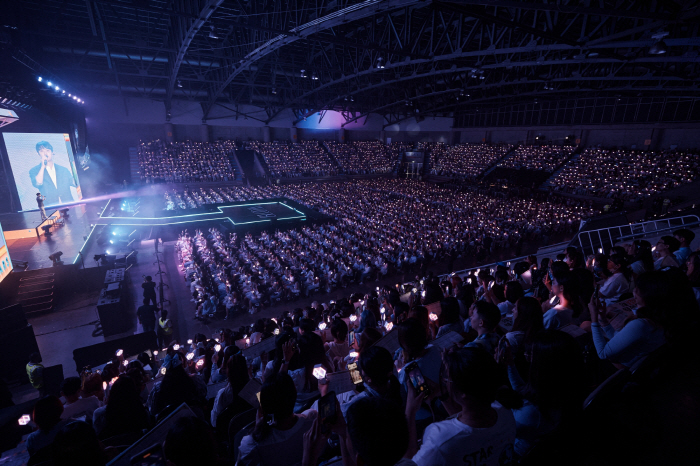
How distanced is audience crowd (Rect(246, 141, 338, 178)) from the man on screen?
17.8 meters

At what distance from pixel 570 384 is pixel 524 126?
40.7 meters

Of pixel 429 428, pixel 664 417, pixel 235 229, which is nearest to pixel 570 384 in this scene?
pixel 429 428

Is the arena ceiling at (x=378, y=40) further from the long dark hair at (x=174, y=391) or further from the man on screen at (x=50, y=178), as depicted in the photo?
the long dark hair at (x=174, y=391)

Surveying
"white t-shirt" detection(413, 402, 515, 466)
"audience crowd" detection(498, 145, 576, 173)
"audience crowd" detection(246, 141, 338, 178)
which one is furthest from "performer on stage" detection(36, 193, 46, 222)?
"audience crowd" detection(498, 145, 576, 173)

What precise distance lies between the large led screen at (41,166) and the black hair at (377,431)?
18070mm

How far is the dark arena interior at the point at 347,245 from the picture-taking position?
1804mm

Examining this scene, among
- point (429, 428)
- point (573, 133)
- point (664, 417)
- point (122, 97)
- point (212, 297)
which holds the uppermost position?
point (122, 97)

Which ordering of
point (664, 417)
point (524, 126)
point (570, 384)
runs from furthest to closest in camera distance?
point (524, 126) < point (664, 417) < point (570, 384)

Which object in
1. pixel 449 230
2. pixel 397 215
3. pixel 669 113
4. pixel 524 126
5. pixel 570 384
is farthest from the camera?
pixel 524 126

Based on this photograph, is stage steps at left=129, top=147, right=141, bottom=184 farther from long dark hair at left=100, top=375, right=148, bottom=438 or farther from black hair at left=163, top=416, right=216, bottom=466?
black hair at left=163, top=416, right=216, bottom=466

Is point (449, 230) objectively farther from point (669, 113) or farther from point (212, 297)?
point (669, 113)

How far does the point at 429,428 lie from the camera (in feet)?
5.14

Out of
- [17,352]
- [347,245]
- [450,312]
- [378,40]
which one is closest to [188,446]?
[450,312]

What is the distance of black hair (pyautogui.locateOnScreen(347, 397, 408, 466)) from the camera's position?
1275 mm
